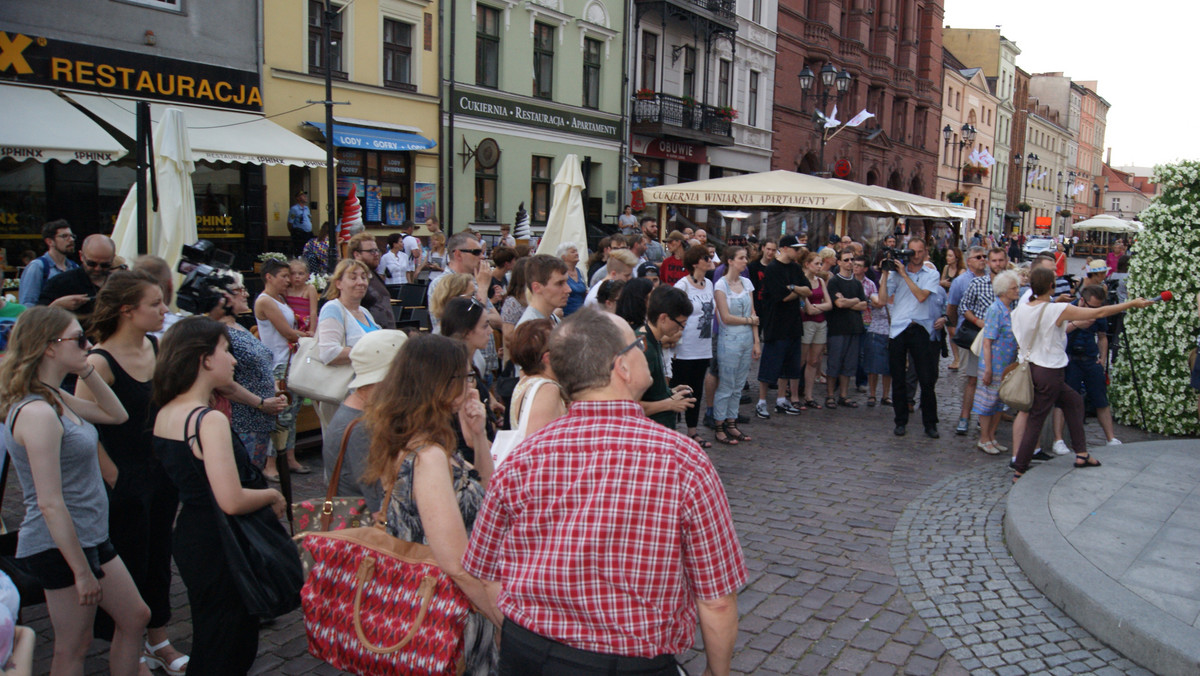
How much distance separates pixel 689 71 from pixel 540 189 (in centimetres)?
873

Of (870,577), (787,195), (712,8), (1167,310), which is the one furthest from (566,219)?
(712,8)

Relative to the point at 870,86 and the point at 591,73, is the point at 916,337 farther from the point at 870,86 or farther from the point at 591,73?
the point at 870,86

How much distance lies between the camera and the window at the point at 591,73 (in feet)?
79.4

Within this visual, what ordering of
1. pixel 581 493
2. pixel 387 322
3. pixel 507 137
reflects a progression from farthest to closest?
pixel 507 137
pixel 387 322
pixel 581 493

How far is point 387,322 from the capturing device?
7.53 m

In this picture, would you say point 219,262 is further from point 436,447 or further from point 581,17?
point 581,17

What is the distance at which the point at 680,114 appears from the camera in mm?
26703

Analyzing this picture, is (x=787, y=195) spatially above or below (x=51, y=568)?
above

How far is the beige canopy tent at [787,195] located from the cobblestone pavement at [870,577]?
283 inches

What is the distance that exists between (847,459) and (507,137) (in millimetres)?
15847

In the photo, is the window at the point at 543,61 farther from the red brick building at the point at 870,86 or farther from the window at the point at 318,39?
the red brick building at the point at 870,86

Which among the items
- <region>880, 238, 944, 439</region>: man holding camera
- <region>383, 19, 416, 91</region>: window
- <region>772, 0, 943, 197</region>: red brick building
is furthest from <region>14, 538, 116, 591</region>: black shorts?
<region>772, 0, 943, 197</region>: red brick building

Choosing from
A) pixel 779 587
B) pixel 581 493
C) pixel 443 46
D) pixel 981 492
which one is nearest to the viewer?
pixel 581 493

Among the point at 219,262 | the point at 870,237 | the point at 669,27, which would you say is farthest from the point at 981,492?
the point at 669,27
